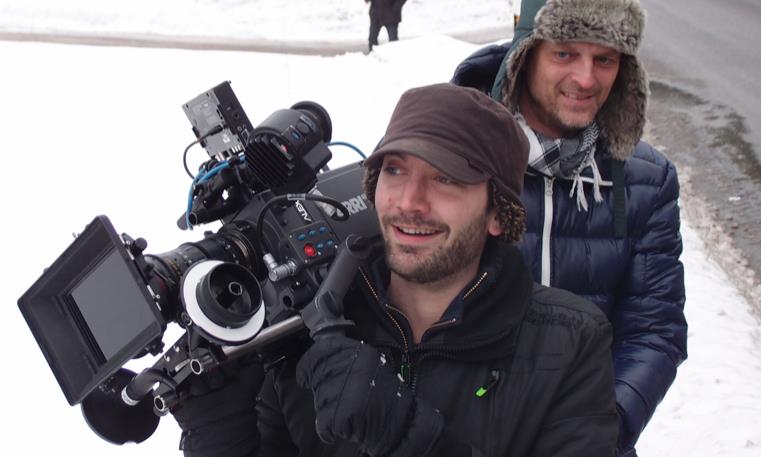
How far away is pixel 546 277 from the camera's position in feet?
6.91

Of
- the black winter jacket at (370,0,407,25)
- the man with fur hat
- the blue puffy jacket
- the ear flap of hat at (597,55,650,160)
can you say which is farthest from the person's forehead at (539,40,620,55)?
the black winter jacket at (370,0,407,25)

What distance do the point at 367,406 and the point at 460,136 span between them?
2.00 ft

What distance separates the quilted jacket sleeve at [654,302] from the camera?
207cm

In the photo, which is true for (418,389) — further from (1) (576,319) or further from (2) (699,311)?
(2) (699,311)

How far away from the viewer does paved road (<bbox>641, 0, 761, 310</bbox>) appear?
6.05 m

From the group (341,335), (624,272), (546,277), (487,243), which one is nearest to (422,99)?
(487,243)

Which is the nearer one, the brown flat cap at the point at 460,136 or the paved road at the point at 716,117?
the brown flat cap at the point at 460,136

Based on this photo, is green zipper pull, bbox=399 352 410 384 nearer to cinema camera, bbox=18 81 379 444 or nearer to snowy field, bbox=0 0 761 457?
cinema camera, bbox=18 81 379 444

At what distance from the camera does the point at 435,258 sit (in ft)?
5.31

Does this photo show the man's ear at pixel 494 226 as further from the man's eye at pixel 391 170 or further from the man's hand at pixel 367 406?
the man's hand at pixel 367 406

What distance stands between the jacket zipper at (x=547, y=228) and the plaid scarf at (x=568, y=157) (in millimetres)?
34

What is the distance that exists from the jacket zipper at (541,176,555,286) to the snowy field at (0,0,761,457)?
6.25ft

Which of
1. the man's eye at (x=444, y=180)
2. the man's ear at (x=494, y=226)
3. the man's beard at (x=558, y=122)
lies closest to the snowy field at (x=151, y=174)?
the man's beard at (x=558, y=122)

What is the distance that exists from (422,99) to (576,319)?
601 mm
